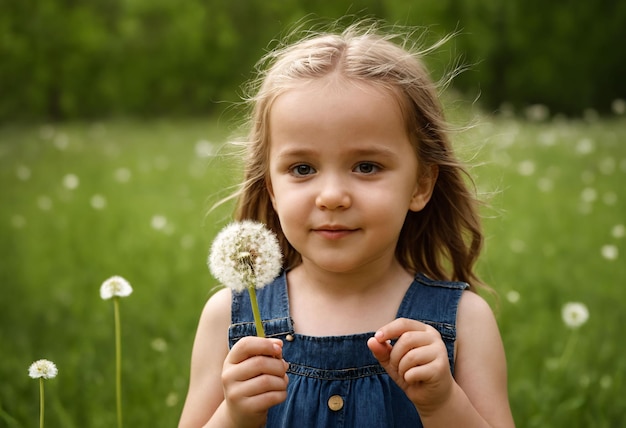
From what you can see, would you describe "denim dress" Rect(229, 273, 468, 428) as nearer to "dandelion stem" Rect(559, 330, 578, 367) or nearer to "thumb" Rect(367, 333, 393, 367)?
"thumb" Rect(367, 333, 393, 367)

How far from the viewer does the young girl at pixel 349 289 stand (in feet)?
4.64

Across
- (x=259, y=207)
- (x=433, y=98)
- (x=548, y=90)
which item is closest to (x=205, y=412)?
(x=259, y=207)

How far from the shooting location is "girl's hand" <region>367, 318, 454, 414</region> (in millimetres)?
1365

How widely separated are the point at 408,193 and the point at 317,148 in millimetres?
248

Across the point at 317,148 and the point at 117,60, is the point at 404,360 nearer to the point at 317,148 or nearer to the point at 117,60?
the point at 317,148

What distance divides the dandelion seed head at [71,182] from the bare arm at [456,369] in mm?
4331

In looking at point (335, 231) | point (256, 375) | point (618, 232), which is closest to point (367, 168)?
point (335, 231)

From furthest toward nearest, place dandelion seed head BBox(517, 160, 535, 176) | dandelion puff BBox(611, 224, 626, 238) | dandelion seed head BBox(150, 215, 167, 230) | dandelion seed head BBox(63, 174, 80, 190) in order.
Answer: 1. dandelion seed head BBox(63, 174, 80, 190)
2. dandelion seed head BBox(517, 160, 535, 176)
3. dandelion seed head BBox(150, 215, 167, 230)
4. dandelion puff BBox(611, 224, 626, 238)

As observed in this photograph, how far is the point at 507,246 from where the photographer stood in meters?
3.97

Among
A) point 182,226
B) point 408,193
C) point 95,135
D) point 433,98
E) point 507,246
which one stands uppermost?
point 95,135

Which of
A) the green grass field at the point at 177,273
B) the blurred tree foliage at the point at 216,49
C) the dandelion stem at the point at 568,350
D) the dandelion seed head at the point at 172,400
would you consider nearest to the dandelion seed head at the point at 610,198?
the green grass field at the point at 177,273

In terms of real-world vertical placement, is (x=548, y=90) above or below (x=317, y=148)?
above

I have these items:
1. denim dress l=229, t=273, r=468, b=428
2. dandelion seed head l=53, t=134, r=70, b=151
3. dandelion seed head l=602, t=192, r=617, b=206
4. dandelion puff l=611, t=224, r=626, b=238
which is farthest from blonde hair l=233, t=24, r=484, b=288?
dandelion seed head l=53, t=134, r=70, b=151

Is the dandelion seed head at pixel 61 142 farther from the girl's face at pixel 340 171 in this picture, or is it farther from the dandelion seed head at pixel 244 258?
the dandelion seed head at pixel 244 258
